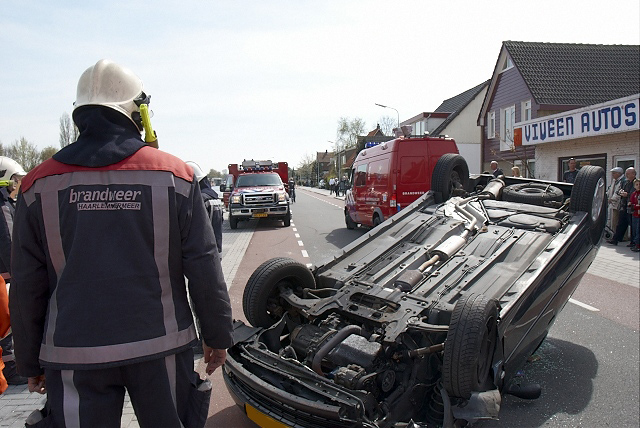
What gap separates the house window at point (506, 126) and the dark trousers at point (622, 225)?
423 inches

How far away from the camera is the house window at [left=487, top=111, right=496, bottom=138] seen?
25.3m

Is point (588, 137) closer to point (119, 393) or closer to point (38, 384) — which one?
point (119, 393)

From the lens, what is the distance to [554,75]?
72.4 feet

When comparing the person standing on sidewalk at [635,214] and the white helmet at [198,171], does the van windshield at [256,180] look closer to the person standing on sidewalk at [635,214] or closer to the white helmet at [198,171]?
the person standing on sidewalk at [635,214]

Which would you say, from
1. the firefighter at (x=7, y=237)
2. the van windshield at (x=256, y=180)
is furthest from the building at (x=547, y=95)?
the firefighter at (x=7, y=237)

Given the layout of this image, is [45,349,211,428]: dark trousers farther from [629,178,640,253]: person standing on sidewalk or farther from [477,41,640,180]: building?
[477,41,640,180]: building

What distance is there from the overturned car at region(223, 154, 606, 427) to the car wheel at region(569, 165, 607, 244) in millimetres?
11

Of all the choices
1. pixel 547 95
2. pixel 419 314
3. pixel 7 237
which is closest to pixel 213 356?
pixel 419 314

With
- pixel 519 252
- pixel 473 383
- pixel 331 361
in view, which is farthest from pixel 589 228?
pixel 331 361

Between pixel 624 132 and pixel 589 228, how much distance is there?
10623 mm

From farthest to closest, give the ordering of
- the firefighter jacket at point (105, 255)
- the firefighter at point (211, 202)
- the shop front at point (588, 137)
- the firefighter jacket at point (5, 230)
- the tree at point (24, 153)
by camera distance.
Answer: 1. the tree at point (24, 153)
2. the shop front at point (588, 137)
3. the firefighter at point (211, 202)
4. the firefighter jacket at point (5, 230)
5. the firefighter jacket at point (105, 255)

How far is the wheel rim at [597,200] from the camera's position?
4.96 metres

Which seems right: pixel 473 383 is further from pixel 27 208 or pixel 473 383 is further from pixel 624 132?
pixel 624 132

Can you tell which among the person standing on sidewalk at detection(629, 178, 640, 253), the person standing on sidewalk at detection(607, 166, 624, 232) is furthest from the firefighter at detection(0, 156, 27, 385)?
the person standing on sidewalk at detection(607, 166, 624, 232)
